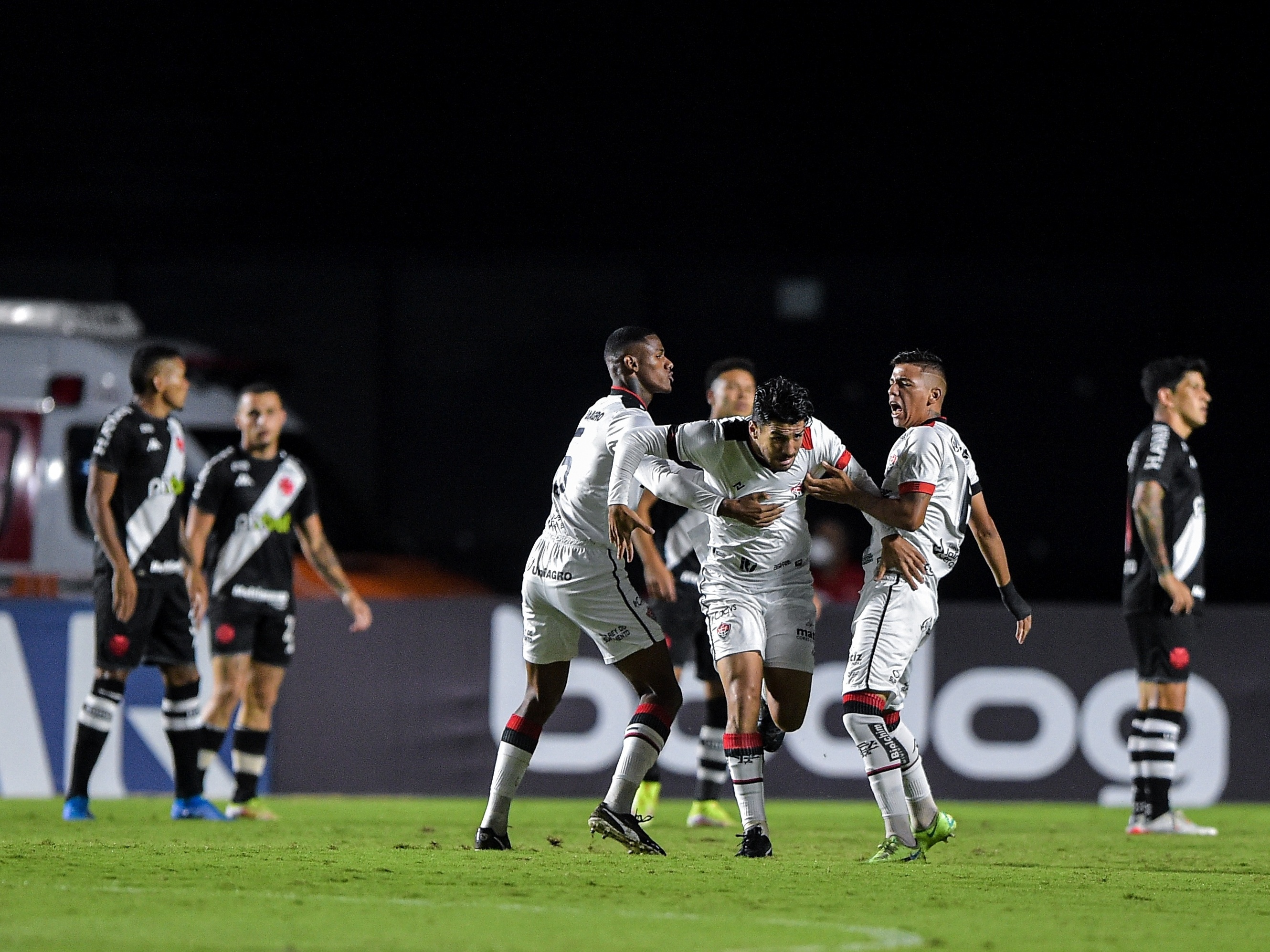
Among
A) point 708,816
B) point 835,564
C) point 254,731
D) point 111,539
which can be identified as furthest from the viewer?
point 835,564

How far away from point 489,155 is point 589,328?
2814 mm

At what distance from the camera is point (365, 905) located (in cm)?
593

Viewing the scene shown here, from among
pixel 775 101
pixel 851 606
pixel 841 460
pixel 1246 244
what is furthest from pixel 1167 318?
pixel 841 460

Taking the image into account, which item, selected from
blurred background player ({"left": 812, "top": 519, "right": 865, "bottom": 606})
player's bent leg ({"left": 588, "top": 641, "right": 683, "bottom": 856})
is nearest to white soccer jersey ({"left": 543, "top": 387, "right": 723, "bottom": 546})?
player's bent leg ({"left": 588, "top": 641, "right": 683, "bottom": 856})

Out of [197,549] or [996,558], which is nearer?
[996,558]

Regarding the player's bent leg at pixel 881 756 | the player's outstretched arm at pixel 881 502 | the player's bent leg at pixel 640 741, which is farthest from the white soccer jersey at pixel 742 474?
the player's bent leg at pixel 881 756

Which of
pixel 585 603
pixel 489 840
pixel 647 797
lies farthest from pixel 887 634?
pixel 647 797

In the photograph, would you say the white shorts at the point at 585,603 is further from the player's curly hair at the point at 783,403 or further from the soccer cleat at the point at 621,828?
the player's curly hair at the point at 783,403

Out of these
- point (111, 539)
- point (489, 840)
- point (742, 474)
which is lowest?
point (489, 840)

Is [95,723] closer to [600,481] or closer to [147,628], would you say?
[147,628]

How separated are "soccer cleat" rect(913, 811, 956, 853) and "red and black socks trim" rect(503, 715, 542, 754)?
5.28 ft

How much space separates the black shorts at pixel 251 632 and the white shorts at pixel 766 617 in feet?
10.7

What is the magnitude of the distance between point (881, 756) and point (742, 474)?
126 centimetres

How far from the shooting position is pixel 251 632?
33.5 ft
